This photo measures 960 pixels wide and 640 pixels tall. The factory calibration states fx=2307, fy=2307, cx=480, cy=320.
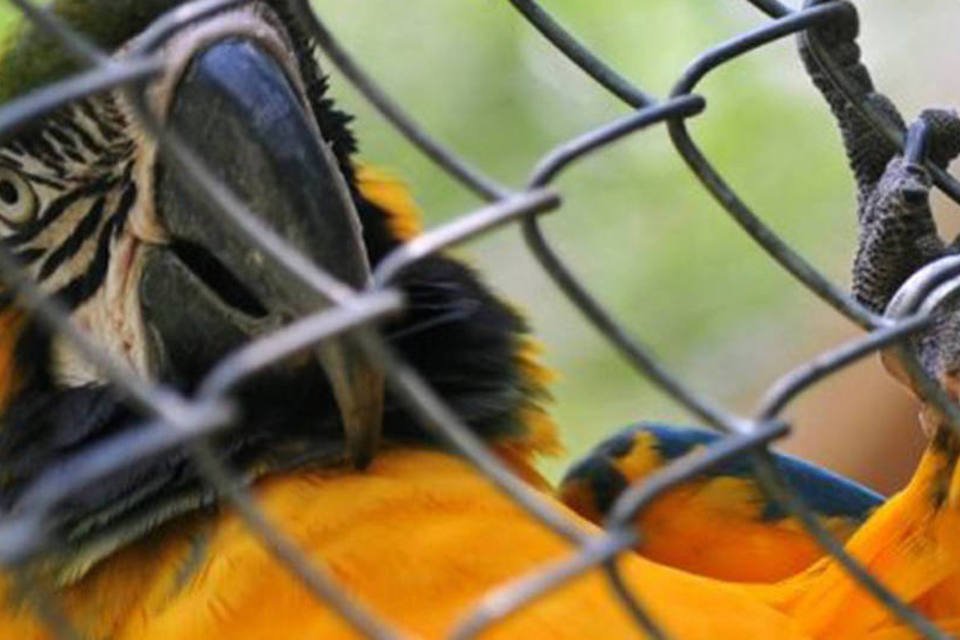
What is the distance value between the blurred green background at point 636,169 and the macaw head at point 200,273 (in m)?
1.47

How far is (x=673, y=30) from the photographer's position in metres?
3.10

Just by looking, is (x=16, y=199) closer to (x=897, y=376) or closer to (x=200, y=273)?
(x=200, y=273)

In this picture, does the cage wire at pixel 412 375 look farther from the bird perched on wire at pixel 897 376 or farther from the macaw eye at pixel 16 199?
the macaw eye at pixel 16 199

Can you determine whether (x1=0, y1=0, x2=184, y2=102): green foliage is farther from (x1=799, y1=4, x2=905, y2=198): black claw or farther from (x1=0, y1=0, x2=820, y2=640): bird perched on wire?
(x1=799, y1=4, x2=905, y2=198): black claw

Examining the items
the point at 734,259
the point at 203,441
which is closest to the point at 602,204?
the point at 734,259

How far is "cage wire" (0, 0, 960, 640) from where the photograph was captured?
78 centimetres

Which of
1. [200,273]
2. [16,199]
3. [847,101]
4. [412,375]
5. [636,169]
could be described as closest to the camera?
[412,375]

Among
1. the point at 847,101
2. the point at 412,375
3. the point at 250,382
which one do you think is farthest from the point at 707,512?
the point at 412,375

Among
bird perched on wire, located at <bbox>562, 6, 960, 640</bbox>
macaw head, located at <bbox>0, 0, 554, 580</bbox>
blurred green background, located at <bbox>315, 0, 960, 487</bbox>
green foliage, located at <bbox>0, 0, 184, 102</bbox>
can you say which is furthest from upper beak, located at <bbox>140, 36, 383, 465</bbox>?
blurred green background, located at <bbox>315, 0, 960, 487</bbox>

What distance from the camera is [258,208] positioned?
1.33 meters

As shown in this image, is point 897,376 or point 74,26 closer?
point 897,376

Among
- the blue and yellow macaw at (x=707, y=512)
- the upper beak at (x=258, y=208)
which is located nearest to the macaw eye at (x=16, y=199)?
the upper beak at (x=258, y=208)

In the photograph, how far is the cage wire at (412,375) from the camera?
784 mm

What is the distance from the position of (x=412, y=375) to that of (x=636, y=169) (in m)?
2.48
